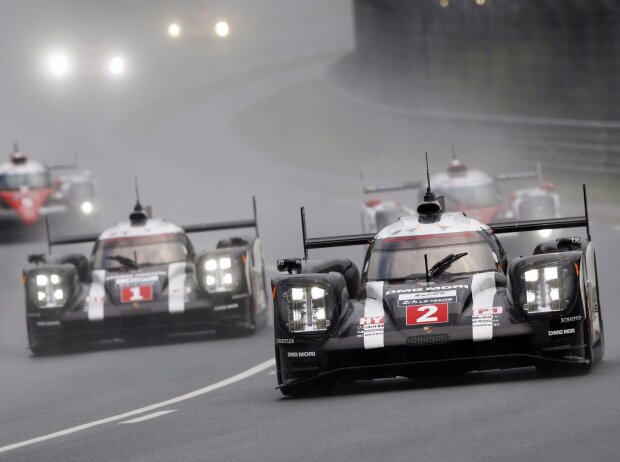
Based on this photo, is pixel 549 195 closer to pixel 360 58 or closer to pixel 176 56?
pixel 360 58

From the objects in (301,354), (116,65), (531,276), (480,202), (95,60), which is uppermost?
(95,60)

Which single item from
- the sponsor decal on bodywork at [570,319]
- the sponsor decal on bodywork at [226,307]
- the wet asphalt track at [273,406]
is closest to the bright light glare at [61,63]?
the wet asphalt track at [273,406]

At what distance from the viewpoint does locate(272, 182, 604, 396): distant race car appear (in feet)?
38.5

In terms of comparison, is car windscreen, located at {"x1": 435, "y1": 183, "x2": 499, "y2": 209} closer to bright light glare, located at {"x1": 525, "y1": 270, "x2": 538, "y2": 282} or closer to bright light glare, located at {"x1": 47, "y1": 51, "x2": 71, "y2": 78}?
bright light glare, located at {"x1": 525, "y1": 270, "x2": 538, "y2": 282}

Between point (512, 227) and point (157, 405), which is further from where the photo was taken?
point (512, 227)

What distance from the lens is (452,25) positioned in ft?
144

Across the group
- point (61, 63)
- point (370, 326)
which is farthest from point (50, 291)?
point (61, 63)

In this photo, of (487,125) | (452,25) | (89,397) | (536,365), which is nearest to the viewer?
(536,365)

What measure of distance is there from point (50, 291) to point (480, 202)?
27.0 ft

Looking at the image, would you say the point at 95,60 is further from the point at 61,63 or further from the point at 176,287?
the point at 176,287

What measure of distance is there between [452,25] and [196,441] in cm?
3444

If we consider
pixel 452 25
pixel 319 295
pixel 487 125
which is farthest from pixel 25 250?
pixel 319 295

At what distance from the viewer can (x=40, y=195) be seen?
1379 inches

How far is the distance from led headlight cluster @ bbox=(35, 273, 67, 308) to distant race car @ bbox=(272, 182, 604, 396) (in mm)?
6305
